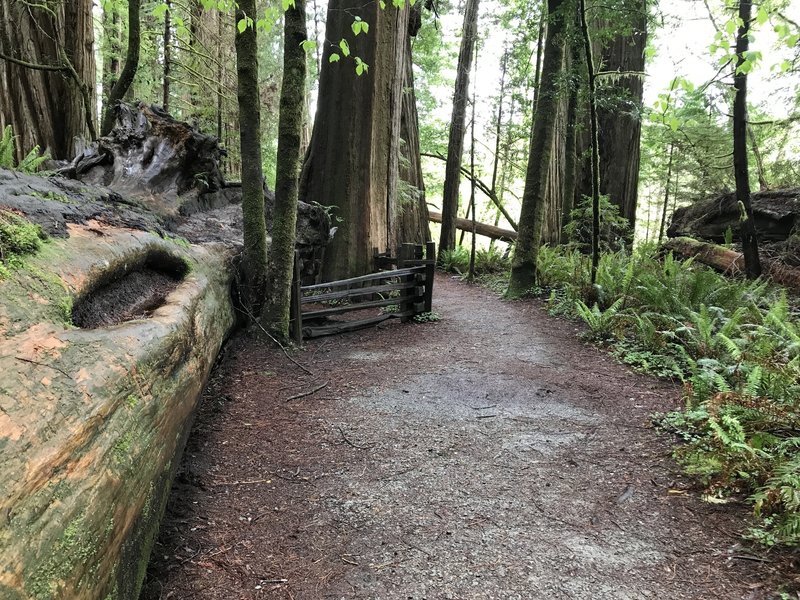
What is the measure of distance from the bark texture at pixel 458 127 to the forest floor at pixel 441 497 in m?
10.6

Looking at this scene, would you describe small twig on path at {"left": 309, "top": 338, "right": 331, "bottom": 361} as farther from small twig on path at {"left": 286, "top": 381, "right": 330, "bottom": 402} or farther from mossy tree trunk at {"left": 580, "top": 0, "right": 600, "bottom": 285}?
mossy tree trunk at {"left": 580, "top": 0, "right": 600, "bottom": 285}

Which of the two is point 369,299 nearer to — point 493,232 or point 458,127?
point 458,127

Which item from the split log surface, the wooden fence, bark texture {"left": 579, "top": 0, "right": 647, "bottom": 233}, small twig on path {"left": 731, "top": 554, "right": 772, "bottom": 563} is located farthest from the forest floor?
bark texture {"left": 579, "top": 0, "right": 647, "bottom": 233}

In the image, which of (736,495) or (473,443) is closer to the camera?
(736,495)

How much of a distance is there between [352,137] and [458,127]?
21.0 ft

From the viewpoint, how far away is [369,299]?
9297 mm

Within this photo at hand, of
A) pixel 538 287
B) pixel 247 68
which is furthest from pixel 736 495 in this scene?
pixel 538 287

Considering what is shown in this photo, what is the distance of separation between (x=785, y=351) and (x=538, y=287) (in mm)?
5579

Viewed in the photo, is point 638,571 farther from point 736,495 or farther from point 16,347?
point 16,347

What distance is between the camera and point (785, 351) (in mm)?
4719

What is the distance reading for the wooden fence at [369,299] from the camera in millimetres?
6773

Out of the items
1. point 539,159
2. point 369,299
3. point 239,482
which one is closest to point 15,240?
point 239,482

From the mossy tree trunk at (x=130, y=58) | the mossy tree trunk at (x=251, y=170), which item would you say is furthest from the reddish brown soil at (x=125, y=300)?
the mossy tree trunk at (x=130, y=58)

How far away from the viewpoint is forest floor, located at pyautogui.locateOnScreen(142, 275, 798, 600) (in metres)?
2.41
